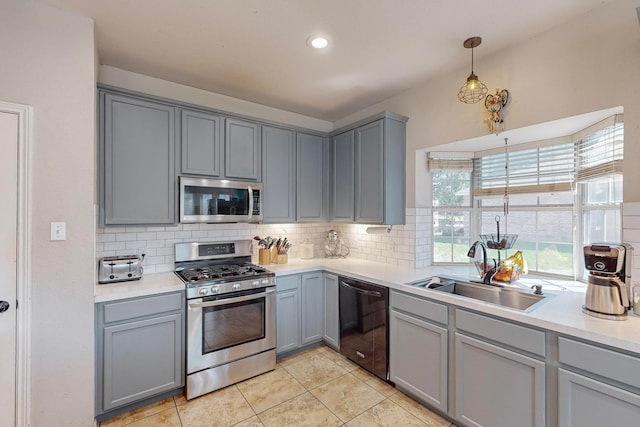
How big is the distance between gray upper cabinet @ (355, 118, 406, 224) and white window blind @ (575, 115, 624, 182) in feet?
4.51

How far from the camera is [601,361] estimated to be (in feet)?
4.60

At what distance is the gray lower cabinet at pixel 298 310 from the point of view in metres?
2.87

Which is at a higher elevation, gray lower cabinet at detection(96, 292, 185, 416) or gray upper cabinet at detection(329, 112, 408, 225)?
gray upper cabinet at detection(329, 112, 408, 225)

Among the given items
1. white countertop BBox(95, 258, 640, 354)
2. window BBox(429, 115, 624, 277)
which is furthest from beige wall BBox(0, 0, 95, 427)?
window BBox(429, 115, 624, 277)

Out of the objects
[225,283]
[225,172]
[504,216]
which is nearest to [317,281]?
[225,283]

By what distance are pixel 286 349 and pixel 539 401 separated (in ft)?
6.53

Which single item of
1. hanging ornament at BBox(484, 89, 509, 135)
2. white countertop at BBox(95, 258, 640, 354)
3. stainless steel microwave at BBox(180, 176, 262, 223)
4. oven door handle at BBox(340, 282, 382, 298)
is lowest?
oven door handle at BBox(340, 282, 382, 298)

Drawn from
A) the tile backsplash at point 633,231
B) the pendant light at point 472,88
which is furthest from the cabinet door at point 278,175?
the tile backsplash at point 633,231

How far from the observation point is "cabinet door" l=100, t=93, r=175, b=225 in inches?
90.3

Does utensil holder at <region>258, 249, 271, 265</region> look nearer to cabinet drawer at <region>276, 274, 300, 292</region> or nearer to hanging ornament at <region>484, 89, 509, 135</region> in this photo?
cabinet drawer at <region>276, 274, 300, 292</region>

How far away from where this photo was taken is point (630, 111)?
5.68ft

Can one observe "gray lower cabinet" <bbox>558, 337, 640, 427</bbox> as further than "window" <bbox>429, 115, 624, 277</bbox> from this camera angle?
No

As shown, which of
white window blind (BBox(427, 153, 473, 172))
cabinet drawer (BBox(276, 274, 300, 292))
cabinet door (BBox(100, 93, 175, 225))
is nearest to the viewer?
cabinet door (BBox(100, 93, 175, 225))

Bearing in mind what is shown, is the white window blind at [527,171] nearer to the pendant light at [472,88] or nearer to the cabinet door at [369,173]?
the pendant light at [472,88]
